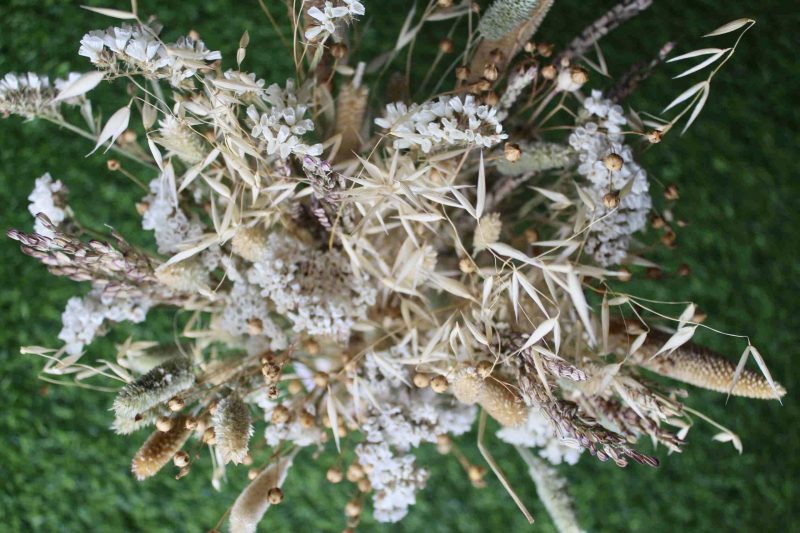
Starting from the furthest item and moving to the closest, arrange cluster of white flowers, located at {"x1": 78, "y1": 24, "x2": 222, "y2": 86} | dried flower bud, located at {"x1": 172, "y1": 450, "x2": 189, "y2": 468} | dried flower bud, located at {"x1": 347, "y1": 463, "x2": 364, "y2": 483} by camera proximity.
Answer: dried flower bud, located at {"x1": 347, "y1": 463, "x2": 364, "y2": 483}, dried flower bud, located at {"x1": 172, "y1": 450, "x2": 189, "y2": 468}, cluster of white flowers, located at {"x1": 78, "y1": 24, "x2": 222, "y2": 86}

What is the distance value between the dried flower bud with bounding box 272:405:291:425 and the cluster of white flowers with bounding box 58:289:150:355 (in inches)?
5.9

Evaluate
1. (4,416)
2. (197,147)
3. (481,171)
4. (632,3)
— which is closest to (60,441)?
(4,416)

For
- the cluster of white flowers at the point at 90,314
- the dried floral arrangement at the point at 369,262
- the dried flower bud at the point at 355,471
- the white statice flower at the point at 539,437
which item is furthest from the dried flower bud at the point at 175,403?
the white statice flower at the point at 539,437

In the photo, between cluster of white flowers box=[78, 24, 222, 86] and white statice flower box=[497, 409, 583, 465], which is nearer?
cluster of white flowers box=[78, 24, 222, 86]

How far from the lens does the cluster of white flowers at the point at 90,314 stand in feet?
2.07

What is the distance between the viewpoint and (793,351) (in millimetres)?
993

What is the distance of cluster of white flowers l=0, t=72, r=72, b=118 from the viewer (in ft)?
1.81

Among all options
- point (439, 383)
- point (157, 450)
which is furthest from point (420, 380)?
point (157, 450)

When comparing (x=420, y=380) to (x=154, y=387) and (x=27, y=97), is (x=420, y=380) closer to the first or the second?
(x=154, y=387)

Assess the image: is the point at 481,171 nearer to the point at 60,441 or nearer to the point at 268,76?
the point at 268,76

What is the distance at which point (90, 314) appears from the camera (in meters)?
0.63

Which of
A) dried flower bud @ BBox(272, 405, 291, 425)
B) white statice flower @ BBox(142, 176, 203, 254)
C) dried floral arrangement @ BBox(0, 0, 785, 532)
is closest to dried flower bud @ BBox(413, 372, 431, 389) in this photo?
dried floral arrangement @ BBox(0, 0, 785, 532)

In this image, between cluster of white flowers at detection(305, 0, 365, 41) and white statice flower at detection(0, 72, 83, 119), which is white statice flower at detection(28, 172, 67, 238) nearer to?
white statice flower at detection(0, 72, 83, 119)

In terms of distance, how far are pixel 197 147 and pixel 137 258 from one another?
0.11 meters
